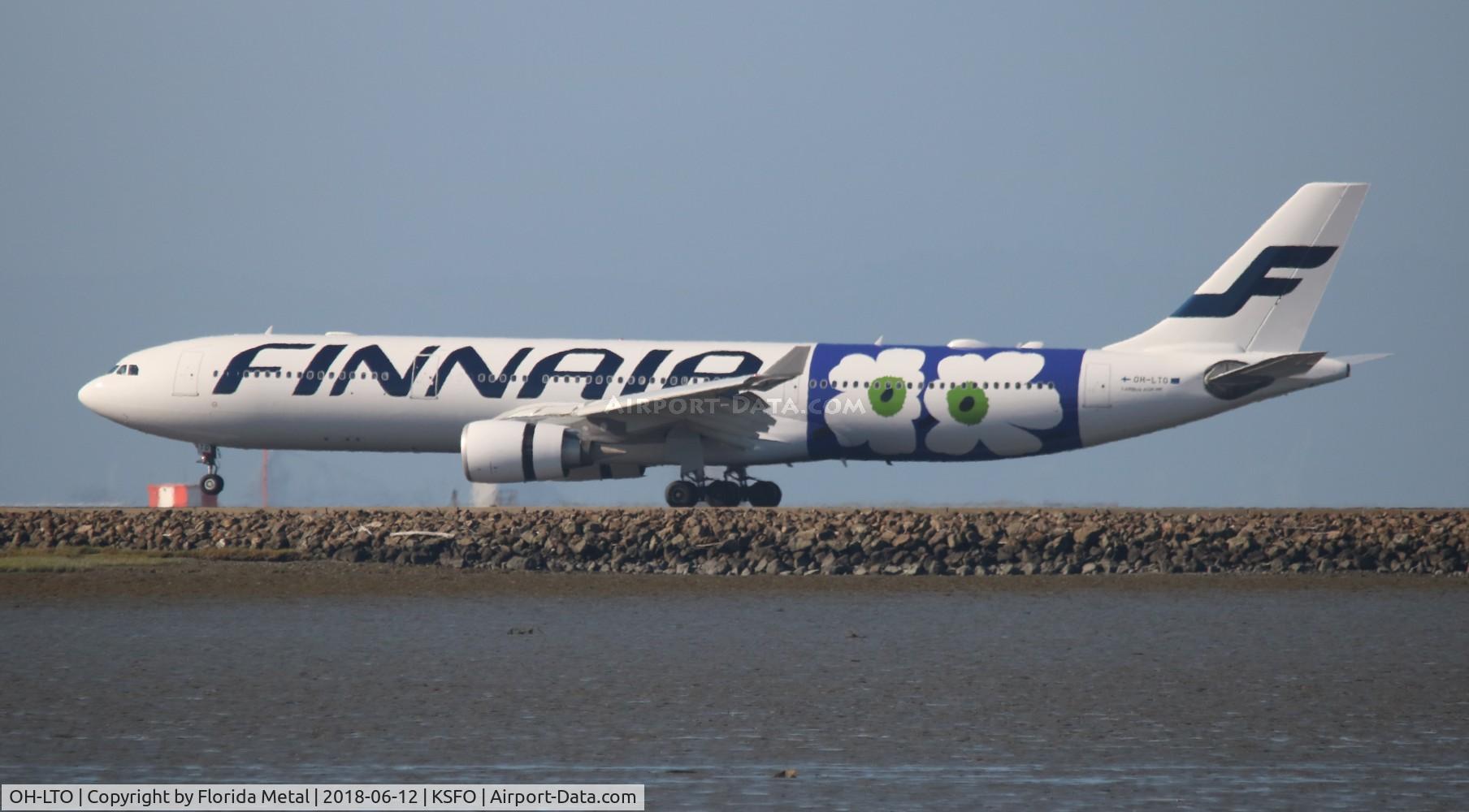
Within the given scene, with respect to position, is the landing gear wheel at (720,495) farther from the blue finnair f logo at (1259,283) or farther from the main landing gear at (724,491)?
the blue finnair f logo at (1259,283)

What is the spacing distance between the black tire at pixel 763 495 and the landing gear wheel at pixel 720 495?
1.12 m

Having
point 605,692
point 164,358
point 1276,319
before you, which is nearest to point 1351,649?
point 605,692

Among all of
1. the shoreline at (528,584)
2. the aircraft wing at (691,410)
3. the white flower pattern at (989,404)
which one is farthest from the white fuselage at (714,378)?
the shoreline at (528,584)

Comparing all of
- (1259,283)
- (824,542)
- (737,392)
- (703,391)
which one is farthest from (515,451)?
(1259,283)

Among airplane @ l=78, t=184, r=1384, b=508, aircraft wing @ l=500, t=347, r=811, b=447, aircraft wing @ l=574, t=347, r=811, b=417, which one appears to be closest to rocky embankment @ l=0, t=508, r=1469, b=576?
aircraft wing @ l=574, t=347, r=811, b=417

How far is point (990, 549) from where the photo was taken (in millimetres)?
35875

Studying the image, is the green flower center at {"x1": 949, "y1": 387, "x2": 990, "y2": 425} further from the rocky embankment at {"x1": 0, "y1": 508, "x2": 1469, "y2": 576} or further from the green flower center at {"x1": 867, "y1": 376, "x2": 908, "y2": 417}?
the rocky embankment at {"x1": 0, "y1": 508, "x2": 1469, "y2": 576}

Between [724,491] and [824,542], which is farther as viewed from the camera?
[724,491]

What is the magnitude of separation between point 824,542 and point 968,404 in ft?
26.7

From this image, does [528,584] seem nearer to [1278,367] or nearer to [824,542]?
[824,542]

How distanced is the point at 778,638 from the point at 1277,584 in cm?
1236

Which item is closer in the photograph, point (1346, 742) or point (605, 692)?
point (1346, 742)

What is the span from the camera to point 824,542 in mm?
35438

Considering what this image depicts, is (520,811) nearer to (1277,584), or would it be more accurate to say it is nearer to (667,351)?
(1277,584)
